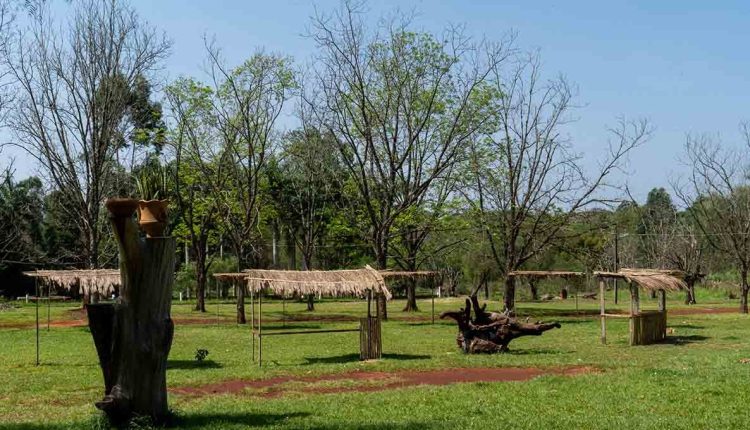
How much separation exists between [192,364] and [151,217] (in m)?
9.74

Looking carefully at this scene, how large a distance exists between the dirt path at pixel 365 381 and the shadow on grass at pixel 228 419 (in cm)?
286

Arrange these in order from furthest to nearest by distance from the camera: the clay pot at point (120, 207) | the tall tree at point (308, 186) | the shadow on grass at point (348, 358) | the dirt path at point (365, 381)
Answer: the tall tree at point (308, 186) < the shadow on grass at point (348, 358) < the dirt path at point (365, 381) < the clay pot at point (120, 207)

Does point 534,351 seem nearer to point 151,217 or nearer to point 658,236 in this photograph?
point 151,217

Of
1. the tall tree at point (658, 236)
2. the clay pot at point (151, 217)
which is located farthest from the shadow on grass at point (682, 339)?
the tall tree at point (658, 236)

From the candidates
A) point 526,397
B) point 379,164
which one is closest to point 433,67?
point 379,164

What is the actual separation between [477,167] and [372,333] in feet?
66.1

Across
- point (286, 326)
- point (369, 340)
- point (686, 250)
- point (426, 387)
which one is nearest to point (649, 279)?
point (369, 340)

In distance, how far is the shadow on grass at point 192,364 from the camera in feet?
62.4

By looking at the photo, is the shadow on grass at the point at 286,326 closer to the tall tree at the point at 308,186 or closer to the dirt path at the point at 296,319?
the dirt path at the point at 296,319

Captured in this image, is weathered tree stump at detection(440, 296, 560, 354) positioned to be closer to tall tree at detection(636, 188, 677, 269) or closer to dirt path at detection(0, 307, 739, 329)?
dirt path at detection(0, 307, 739, 329)

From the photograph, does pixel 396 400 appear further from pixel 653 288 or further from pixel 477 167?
pixel 477 167

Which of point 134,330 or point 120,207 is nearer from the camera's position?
point 120,207

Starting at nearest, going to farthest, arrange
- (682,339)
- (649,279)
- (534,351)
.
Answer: (534,351)
(649,279)
(682,339)

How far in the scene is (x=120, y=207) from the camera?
10391 mm
